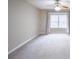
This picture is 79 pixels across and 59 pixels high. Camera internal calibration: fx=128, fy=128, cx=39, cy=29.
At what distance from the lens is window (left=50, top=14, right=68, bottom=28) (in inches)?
465

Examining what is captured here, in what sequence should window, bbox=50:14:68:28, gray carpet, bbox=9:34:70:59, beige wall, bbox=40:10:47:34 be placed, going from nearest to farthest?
1. gray carpet, bbox=9:34:70:59
2. beige wall, bbox=40:10:47:34
3. window, bbox=50:14:68:28

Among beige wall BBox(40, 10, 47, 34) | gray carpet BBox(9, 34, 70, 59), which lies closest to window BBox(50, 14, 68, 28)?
beige wall BBox(40, 10, 47, 34)

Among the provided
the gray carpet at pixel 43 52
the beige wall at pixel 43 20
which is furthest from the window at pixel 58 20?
the gray carpet at pixel 43 52

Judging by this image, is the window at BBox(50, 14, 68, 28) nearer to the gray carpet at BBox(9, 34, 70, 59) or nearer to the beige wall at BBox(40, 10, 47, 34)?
the beige wall at BBox(40, 10, 47, 34)

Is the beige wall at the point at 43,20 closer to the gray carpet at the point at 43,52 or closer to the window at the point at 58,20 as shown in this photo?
the window at the point at 58,20

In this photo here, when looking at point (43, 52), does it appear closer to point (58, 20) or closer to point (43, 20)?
point (43, 20)

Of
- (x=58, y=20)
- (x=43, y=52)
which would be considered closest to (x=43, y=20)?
(x=58, y=20)

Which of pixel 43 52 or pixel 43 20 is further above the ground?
pixel 43 20

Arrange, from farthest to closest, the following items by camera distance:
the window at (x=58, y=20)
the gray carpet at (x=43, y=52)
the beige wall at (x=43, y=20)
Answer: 1. the window at (x=58, y=20)
2. the beige wall at (x=43, y=20)
3. the gray carpet at (x=43, y=52)

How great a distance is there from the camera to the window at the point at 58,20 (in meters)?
11.8

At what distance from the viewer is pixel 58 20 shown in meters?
12.3
